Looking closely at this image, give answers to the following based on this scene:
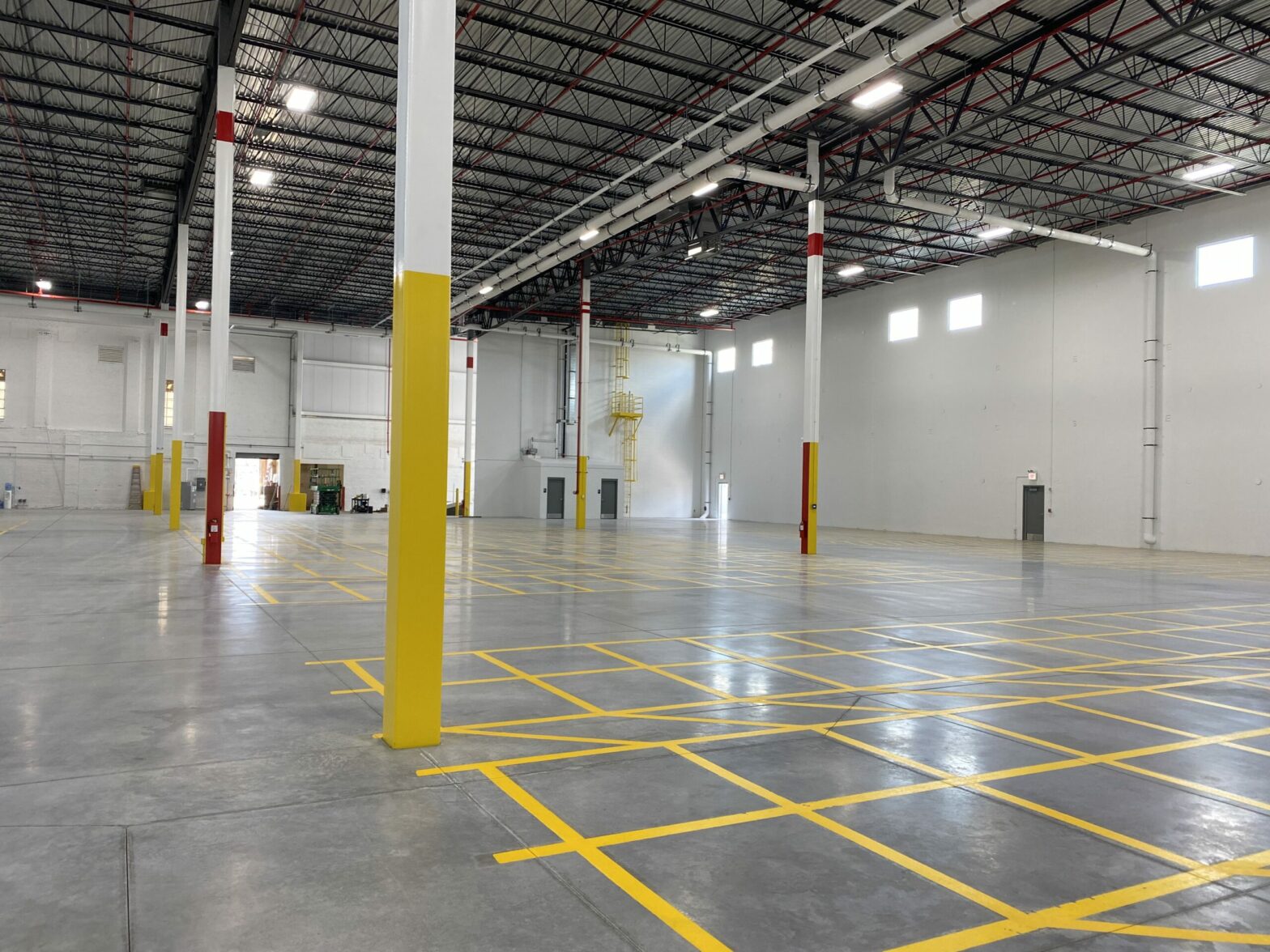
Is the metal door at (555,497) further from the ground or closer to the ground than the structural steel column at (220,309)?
closer to the ground

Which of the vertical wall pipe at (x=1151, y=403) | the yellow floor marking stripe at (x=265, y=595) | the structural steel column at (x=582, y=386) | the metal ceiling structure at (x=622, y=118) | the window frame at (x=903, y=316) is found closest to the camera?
the yellow floor marking stripe at (x=265, y=595)

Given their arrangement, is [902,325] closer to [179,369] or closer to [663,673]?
[179,369]

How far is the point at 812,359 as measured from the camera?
25.9 m

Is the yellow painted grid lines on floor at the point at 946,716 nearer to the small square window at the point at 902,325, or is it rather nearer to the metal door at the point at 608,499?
the small square window at the point at 902,325

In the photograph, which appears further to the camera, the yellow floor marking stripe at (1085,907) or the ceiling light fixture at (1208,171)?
the ceiling light fixture at (1208,171)

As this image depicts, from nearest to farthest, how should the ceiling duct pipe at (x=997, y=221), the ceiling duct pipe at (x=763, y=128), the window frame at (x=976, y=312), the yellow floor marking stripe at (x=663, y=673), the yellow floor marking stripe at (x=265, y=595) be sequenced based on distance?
the yellow floor marking stripe at (x=663, y=673)
the yellow floor marking stripe at (x=265, y=595)
the ceiling duct pipe at (x=763, y=128)
the ceiling duct pipe at (x=997, y=221)
the window frame at (x=976, y=312)

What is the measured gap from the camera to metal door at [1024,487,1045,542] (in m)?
33.9

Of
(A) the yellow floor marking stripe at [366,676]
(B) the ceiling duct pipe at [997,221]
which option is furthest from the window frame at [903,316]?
(A) the yellow floor marking stripe at [366,676]

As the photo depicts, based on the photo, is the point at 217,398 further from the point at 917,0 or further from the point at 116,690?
the point at 917,0

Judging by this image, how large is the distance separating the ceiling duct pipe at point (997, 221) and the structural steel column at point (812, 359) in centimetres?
211

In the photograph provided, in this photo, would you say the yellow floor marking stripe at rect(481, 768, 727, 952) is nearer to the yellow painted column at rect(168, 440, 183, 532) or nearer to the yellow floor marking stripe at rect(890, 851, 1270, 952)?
the yellow floor marking stripe at rect(890, 851, 1270, 952)

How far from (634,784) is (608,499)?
43.7 metres

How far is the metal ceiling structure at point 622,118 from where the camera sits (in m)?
19.4

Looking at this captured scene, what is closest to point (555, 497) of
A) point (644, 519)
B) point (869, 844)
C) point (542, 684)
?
point (644, 519)
